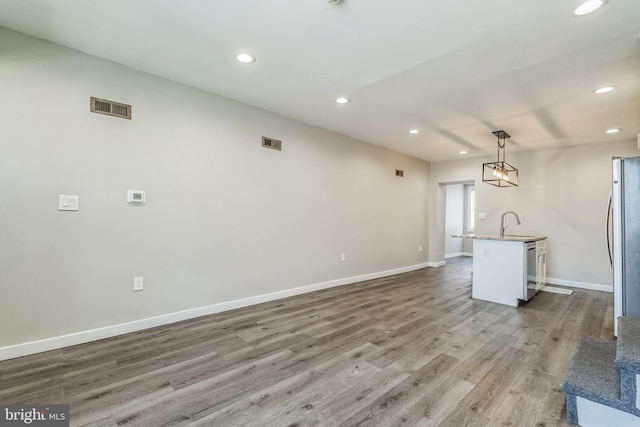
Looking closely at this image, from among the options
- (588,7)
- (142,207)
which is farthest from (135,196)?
(588,7)

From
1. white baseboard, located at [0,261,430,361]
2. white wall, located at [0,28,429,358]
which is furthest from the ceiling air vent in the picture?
white baseboard, located at [0,261,430,361]

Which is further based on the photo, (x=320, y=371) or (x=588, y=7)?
(x=320, y=371)

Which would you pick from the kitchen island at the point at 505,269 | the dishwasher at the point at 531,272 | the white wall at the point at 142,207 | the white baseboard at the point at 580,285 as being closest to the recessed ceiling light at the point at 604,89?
the kitchen island at the point at 505,269

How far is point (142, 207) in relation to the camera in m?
3.00

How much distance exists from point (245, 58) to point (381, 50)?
1.25m

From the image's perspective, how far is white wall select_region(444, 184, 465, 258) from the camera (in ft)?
30.0

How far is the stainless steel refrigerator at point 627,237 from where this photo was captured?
253 cm

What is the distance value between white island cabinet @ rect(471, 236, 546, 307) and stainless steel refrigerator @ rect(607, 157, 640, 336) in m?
1.36

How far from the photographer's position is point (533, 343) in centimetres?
283
